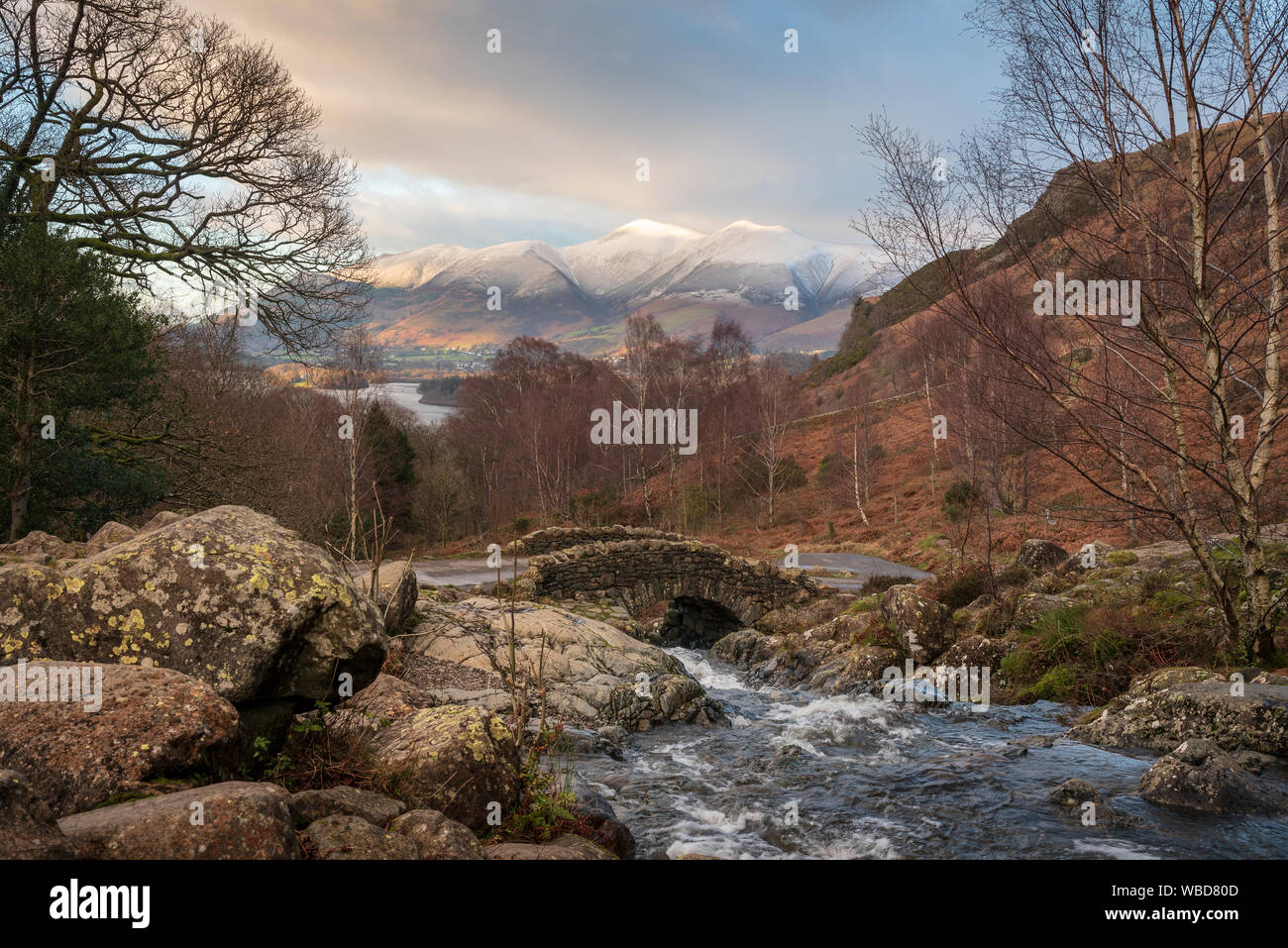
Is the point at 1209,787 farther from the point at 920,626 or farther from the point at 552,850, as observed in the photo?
the point at 920,626

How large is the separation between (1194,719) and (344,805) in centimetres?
887

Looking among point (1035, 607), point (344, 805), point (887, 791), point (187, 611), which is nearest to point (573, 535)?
point (1035, 607)

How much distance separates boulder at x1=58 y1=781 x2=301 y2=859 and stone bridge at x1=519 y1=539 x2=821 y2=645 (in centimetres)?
1613

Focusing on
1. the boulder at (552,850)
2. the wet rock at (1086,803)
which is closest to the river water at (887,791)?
the wet rock at (1086,803)

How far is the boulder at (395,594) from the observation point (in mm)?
8375

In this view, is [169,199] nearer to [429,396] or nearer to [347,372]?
[347,372]

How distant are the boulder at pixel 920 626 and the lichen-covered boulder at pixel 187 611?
38.2ft

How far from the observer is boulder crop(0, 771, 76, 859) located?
2.62 meters

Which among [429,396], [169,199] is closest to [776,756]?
[169,199]

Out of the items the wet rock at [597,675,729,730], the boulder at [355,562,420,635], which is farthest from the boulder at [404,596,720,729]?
the boulder at [355,562,420,635]

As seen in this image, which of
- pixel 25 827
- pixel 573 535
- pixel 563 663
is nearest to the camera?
pixel 25 827

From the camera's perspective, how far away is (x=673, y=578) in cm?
2083

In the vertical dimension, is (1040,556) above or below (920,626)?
above

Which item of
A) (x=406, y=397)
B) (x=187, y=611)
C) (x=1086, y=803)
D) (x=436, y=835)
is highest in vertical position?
(x=406, y=397)
